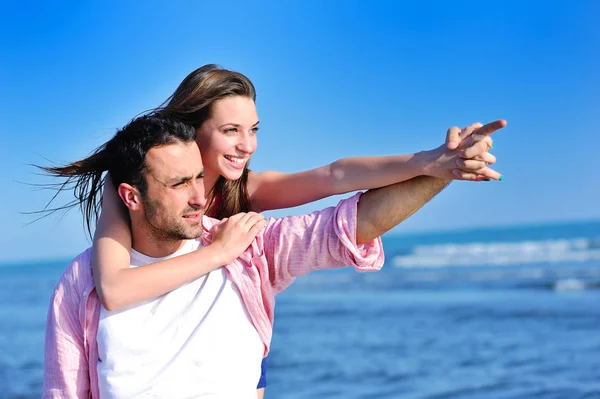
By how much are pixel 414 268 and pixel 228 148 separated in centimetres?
1901

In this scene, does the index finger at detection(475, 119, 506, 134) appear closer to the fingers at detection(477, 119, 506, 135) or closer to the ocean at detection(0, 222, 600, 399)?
the fingers at detection(477, 119, 506, 135)

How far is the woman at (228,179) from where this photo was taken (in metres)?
2.49

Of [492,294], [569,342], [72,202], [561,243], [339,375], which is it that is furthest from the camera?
[561,243]

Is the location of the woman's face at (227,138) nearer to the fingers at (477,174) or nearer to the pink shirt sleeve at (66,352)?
the pink shirt sleeve at (66,352)

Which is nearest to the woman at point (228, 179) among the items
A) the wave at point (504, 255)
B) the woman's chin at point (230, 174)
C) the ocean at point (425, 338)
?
the woman's chin at point (230, 174)

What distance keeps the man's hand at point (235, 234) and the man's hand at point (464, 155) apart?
0.66 meters

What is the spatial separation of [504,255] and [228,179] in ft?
69.9

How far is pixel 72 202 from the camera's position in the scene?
314cm

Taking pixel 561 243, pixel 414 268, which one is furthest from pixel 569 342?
pixel 561 243

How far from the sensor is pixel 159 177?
2.62 m

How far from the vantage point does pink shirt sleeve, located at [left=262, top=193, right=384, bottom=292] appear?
252 cm

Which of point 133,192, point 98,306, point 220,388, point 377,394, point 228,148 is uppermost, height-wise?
point 228,148

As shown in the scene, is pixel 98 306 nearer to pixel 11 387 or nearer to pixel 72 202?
pixel 72 202

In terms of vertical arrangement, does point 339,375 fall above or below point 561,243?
below
